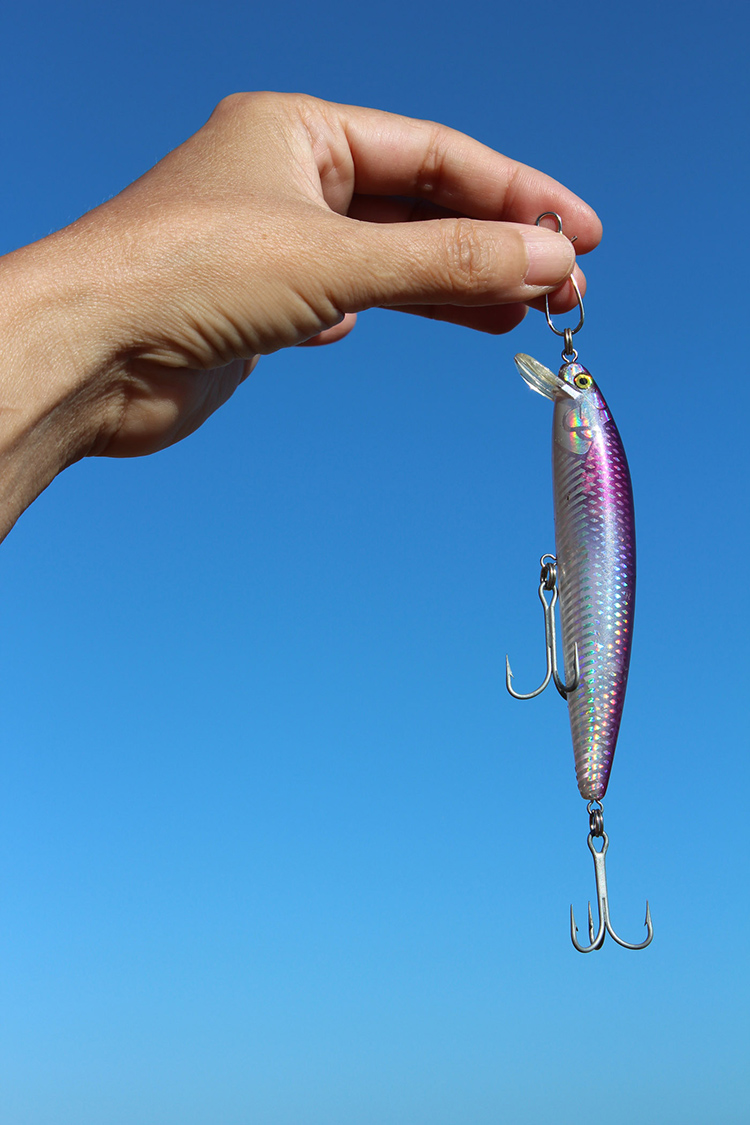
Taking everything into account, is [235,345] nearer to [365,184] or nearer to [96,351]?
[96,351]

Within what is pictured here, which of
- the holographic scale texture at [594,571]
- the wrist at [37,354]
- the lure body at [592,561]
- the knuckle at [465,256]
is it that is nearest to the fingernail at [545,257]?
the knuckle at [465,256]

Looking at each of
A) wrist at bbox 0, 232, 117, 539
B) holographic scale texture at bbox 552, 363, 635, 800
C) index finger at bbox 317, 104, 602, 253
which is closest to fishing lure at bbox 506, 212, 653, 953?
holographic scale texture at bbox 552, 363, 635, 800

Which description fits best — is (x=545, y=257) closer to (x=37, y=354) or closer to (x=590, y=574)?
(x=590, y=574)

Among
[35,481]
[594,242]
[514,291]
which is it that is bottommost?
[35,481]

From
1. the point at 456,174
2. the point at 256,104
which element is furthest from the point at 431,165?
the point at 256,104

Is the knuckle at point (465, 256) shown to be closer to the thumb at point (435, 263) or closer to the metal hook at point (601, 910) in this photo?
the thumb at point (435, 263)

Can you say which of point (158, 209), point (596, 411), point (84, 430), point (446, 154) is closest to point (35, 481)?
point (84, 430)

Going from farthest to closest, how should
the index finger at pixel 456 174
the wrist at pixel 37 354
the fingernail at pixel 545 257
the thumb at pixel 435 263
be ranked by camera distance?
the index finger at pixel 456 174 < the fingernail at pixel 545 257 < the thumb at pixel 435 263 < the wrist at pixel 37 354
